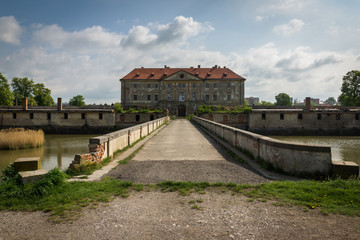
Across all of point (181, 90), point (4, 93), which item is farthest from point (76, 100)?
point (181, 90)

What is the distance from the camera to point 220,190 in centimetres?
484

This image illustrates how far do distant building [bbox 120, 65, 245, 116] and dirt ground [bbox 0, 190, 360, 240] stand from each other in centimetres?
5452

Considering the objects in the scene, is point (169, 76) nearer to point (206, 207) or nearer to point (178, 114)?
point (178, 114)

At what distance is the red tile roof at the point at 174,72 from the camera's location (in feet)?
201

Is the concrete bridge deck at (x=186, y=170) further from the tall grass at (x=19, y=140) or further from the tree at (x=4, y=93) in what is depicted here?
the tree at (x=4, y=93)

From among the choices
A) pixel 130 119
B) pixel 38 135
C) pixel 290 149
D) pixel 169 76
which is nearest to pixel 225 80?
pixel 169 76

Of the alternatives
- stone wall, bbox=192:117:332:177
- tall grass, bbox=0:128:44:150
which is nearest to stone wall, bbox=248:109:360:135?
tall grass, bbox=0:128:44:150

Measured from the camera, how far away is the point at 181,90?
2351 inches

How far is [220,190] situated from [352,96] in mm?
66421

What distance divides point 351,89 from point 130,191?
68726 mm

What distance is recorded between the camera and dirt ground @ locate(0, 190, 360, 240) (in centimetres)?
315

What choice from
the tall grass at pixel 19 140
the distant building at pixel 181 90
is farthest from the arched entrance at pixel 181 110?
the tall grass at pixel 19 140

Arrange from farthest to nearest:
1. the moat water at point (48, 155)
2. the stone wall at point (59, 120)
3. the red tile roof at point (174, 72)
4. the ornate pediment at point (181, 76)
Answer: the red tile roof at point (174, 72)
the ornate pediment at point (181, 76)
the stone wall at point (59, 120)
the moat water at point (48, 155)

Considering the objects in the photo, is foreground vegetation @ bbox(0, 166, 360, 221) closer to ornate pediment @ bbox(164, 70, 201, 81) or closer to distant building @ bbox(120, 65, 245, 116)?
distant building @ bbox(120, 65, 245, 116)
